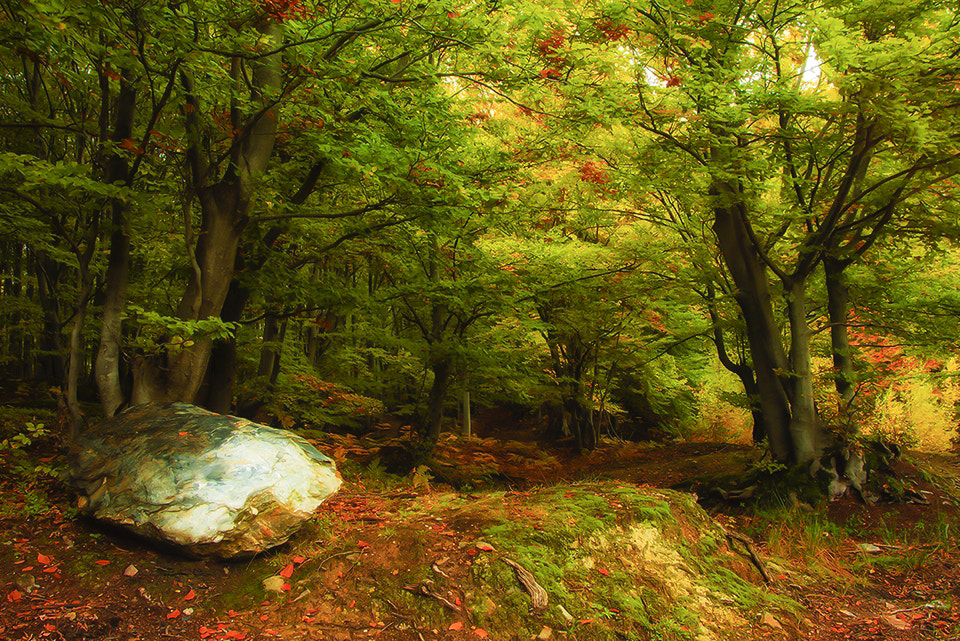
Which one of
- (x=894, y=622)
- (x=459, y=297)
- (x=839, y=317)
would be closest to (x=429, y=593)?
(x=894, y=622)

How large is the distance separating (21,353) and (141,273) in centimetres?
638

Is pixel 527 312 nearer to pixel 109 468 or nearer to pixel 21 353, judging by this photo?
pixel 109 468

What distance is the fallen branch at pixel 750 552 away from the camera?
14.3ft

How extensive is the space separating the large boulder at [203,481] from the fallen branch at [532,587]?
1307mm

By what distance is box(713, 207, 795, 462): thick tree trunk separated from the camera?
7180 millimetres

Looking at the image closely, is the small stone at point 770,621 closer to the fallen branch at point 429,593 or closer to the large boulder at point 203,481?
the fallen branch at point 429,593

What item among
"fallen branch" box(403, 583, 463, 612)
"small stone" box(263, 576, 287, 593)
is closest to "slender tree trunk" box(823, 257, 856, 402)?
"fallen branch" box(403, 583, 463, 612)

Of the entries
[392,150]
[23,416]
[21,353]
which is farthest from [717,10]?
[21,353]

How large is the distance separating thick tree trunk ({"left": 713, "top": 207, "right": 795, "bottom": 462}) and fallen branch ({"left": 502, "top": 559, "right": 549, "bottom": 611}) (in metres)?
5.22

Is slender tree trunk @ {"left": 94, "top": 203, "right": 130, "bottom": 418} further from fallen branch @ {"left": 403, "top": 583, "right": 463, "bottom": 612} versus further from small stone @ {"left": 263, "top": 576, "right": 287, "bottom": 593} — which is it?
fallen branch @ {"left": 403, "top": 583, "right": 463, "bottom": 612}

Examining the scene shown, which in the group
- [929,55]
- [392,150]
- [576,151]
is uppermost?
[576,151]

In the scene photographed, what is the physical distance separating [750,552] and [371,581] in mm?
3283

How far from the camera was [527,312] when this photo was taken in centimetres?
888

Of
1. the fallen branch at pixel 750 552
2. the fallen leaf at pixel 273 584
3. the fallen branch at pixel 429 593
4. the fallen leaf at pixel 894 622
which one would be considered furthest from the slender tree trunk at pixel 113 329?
the fallen leaf at pixel 894 622
